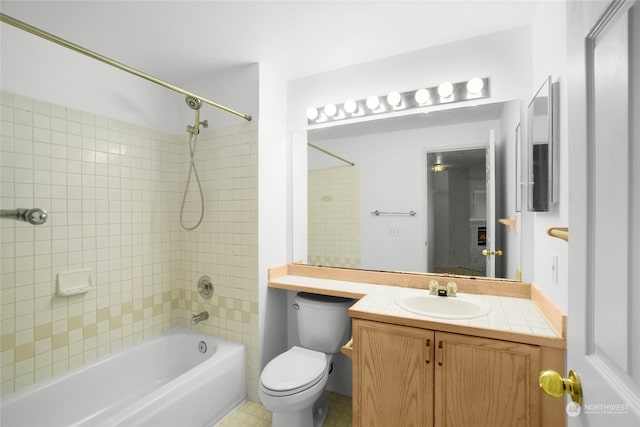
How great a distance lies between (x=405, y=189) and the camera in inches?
78.0

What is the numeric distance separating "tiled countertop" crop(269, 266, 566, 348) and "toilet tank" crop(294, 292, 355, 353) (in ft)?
0.36

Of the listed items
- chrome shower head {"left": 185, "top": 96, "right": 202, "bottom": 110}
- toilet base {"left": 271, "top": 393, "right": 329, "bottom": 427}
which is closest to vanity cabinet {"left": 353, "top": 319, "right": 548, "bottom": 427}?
toilet base {"left": 271, "top": 393, "right": 329, "bottom": 427}

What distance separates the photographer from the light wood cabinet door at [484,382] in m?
1.16

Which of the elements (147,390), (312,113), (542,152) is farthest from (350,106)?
(147,390)

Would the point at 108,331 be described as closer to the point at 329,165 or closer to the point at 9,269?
the point at 9,269

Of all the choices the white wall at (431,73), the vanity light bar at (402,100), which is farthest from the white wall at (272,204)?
the vanity light bar at (402,100)

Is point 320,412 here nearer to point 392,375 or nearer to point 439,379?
point 392,375

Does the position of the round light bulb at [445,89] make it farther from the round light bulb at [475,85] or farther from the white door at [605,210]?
the white door at [605,210]

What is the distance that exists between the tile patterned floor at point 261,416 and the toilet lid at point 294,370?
0.44m

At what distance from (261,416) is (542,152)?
217 centimetres

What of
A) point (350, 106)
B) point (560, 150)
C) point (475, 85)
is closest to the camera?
point (560, 150)

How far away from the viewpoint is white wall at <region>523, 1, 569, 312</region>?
44.4 inches

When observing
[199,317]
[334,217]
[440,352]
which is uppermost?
[334,217]

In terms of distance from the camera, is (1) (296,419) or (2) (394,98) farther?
(2) (394,98)
